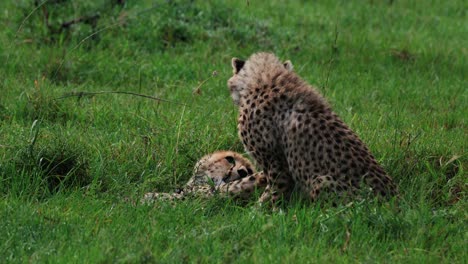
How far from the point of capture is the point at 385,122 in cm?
681

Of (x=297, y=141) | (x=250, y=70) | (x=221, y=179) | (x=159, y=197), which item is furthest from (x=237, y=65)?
(x=159, y=197)

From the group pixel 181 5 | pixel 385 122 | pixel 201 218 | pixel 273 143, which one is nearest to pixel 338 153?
pixel 273 143

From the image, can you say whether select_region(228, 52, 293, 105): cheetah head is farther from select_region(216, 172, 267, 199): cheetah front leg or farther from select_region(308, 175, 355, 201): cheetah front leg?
select_region(308, 175, 355, 201): cheetah front leg

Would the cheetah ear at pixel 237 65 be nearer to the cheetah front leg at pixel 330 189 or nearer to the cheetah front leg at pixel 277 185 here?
the cheetah front leg at pixel 277 185

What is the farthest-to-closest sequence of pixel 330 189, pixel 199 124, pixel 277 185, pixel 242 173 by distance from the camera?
pixel 199 124
pixel 242 173
pixel 277 185
pixel 330 189

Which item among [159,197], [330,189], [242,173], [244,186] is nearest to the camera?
[330,189]

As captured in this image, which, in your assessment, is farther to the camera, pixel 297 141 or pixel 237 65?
pixel 237 65

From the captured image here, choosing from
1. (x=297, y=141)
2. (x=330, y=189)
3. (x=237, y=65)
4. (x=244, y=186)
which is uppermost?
(x=237, y=65)

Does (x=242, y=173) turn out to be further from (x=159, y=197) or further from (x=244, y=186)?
(x=159, y=197)

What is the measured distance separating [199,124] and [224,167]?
654 millimetres

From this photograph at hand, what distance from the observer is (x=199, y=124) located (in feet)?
21.3

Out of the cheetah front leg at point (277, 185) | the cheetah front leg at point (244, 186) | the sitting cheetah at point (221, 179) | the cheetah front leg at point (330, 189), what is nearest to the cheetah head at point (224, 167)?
the sitting cheetah at point (221, 179)

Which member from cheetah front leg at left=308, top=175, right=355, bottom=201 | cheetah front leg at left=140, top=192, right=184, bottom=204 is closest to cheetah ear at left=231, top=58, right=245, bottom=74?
cheetah front leg at left=140, top=192, right=184, bottom=204

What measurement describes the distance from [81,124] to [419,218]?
8.97 feet
